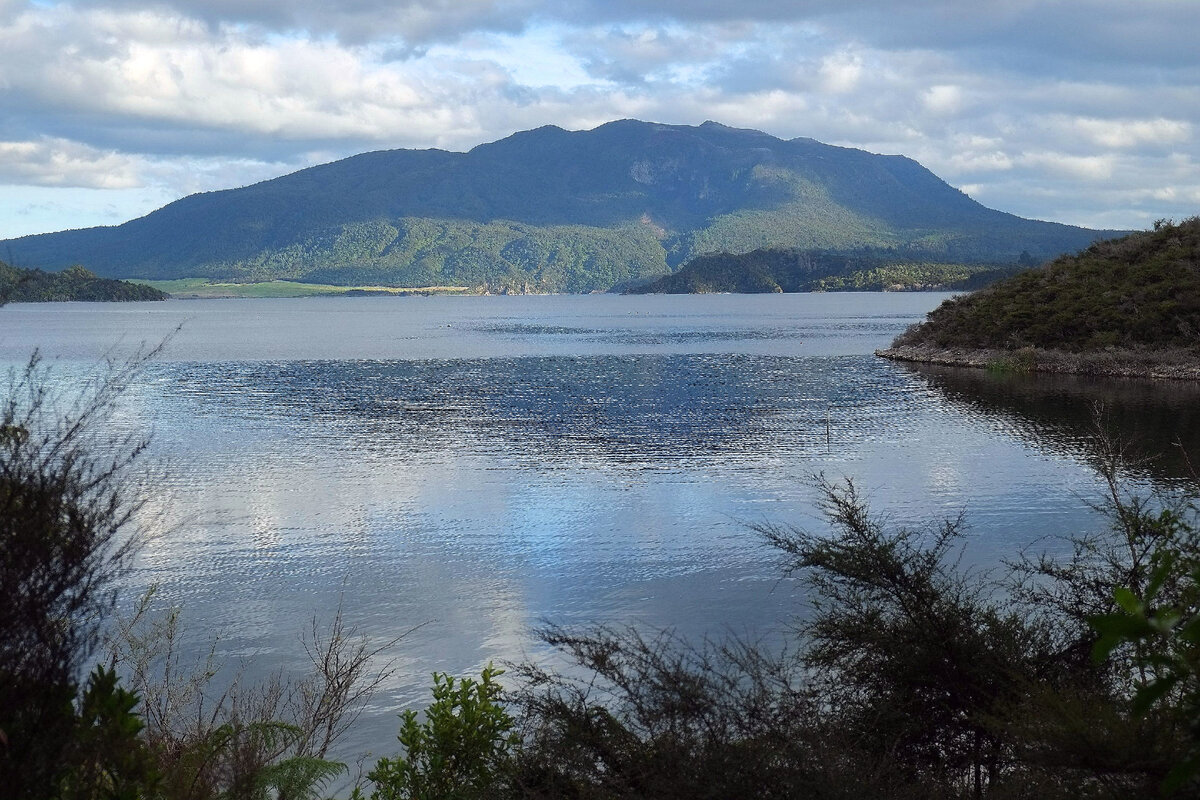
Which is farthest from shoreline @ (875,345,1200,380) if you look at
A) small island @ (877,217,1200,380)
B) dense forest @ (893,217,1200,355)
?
dense forest @ (893,217,1200,355)

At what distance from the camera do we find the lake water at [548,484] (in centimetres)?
2334

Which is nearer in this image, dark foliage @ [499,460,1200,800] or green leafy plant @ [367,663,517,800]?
dark foliage @ [499,460,1200,800]

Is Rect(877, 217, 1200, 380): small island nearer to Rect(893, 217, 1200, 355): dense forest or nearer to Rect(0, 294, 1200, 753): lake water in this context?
Rect(893, 217, 1200, 355): dense forest

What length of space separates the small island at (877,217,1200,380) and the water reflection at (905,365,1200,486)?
130 inches

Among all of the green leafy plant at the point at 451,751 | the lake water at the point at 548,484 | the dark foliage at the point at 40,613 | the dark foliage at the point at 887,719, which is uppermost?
the dark foliage at the point at 40,613

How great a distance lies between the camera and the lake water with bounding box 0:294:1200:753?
23344 millimetres

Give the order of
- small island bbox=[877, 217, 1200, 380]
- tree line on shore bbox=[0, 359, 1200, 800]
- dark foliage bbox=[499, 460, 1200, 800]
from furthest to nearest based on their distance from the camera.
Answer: small island bbox=[877, 217, 1200, 380]
dark foliage bbox=[499, 460, 1200, 800]
tree line on shore bbox=[0, 359, 1200, 800]

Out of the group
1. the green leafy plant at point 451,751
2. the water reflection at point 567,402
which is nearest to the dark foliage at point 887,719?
the green leafy plant at point 451,751

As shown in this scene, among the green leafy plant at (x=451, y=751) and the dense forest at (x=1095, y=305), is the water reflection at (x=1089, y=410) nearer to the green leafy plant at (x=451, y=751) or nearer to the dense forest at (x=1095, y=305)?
the dense forest at (x=1095, y=305)

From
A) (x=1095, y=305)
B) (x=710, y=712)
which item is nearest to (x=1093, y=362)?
(x=1095, y=305)

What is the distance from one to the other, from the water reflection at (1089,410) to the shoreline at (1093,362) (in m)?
1.70

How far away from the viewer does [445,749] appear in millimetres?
12359

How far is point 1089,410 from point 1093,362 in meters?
19.8

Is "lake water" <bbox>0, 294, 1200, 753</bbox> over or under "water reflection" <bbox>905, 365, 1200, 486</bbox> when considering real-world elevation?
under
